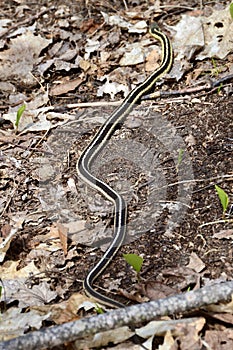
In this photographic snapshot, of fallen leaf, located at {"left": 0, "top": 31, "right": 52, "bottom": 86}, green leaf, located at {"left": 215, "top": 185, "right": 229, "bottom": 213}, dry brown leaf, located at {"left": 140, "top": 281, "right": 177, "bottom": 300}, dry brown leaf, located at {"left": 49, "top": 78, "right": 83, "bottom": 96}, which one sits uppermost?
fallen leaf, located at {"left": 0, "top": 31, "right": 52, "bottom": 86}

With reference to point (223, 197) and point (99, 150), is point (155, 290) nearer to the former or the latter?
point (223, 197)

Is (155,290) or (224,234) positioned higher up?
(224,234)

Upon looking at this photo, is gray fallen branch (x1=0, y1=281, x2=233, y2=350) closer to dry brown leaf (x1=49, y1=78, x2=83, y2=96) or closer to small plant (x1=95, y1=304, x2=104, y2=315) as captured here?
small plant (x1=95, y1=304, x2=104, y2=315)

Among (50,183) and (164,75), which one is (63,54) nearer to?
(164,75)

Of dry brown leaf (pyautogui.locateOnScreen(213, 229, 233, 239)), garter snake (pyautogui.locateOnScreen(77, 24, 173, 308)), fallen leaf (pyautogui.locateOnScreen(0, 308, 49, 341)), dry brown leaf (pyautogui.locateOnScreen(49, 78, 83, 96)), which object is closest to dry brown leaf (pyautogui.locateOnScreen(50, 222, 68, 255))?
garter snake (pyautogui.locateOnScreen(77, 24, 173, 308))

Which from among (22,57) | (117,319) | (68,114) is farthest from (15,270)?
(22,57)

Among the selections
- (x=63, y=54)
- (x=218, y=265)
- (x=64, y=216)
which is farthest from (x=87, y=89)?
(x=218, y=265)

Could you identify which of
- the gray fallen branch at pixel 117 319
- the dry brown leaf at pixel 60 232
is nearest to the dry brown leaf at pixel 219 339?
the gray fallen branch at pixel 117 319
